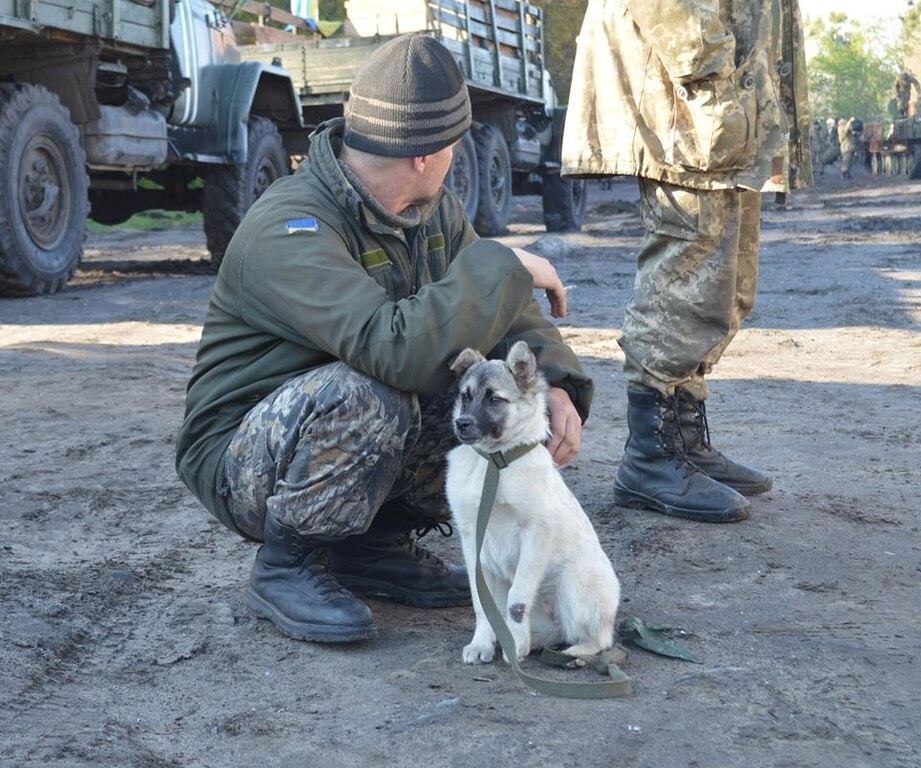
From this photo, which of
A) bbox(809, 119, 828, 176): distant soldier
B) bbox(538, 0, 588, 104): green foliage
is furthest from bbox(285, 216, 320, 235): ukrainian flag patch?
bbox(809, 119, 828, 176): distant soldier

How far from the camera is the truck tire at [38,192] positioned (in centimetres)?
858

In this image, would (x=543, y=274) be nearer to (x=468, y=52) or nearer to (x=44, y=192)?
(x=44, y=192)

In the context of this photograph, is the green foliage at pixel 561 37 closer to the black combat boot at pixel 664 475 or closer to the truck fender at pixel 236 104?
the truck fender at pixel 236 104

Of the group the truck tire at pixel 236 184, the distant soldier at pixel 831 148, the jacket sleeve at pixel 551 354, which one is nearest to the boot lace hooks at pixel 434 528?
the jacket sleeve at pixel 551 354

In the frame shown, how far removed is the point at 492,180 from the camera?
634 inches

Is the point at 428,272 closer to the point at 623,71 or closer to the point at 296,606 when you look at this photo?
the point at 296,606

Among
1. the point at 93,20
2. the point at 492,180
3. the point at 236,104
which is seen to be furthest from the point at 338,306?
the point at 492,180

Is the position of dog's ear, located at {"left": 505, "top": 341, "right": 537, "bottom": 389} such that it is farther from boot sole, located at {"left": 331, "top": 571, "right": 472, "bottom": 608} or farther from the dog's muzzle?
boot sole, located at {"left": 331, "top": 571, "right": 472, "bottom": 608}

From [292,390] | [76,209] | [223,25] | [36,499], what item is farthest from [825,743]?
[223,25]

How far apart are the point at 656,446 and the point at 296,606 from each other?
55.0 inches

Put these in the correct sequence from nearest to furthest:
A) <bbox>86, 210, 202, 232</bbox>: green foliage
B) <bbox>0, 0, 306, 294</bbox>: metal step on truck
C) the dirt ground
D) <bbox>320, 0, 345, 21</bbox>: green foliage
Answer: the dirt ground, <bbox>0, 0, 306, 294</bbox>: metal step on truck, <bbox>86, 210, 202, 232</bbox>: green foliage, <bbox>320, 0, 345, 21</bbox>: green foliage

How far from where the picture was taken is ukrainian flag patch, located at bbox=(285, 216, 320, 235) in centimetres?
283

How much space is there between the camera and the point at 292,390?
2.90 metres

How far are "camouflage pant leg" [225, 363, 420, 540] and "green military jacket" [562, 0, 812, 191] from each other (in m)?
1.36
